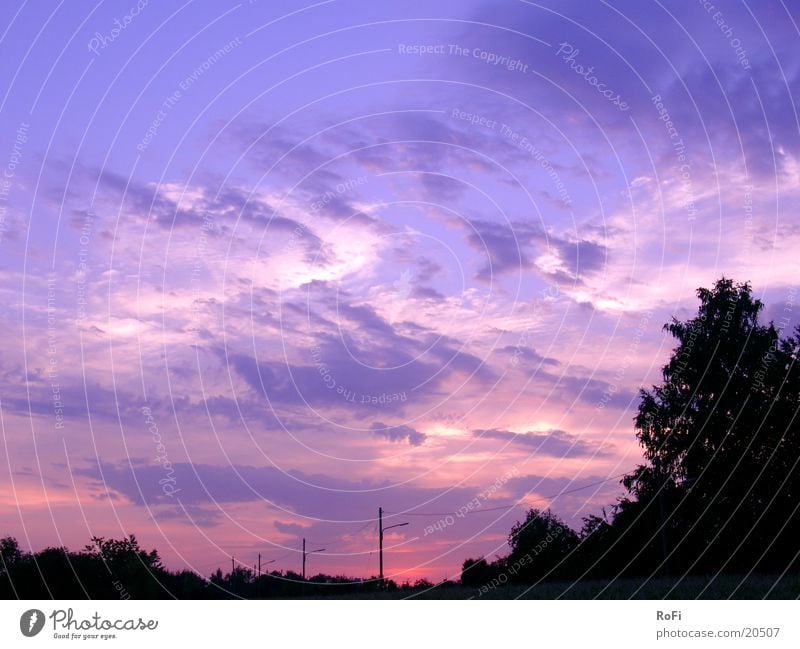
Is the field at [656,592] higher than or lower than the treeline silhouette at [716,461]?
lower

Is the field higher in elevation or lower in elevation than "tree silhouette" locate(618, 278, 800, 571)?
lower

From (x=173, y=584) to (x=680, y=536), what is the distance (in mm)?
30041

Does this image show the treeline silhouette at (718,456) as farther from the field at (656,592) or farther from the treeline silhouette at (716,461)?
the field at (656,592)

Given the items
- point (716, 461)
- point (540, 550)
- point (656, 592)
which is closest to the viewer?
point (656, 592)

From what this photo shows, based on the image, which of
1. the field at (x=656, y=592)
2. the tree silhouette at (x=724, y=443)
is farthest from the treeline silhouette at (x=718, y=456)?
the field at (x=656, y=592)

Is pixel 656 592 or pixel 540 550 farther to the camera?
pixel 540 550

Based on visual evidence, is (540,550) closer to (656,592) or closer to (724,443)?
(724,443)

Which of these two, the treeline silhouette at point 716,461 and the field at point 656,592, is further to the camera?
the treeline silhouette at point 716,461

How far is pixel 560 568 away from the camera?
56.5m

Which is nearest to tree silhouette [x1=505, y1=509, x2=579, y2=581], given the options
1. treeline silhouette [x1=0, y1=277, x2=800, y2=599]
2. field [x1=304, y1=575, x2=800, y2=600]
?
treeline silhouette [x1=0, y1=277, x2=800, y2=599]

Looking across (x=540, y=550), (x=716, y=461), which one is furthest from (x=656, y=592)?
(x=540, y=550)

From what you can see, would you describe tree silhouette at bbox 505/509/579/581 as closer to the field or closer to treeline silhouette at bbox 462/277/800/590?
treeline silhouette at bbox 462/277/800/590
